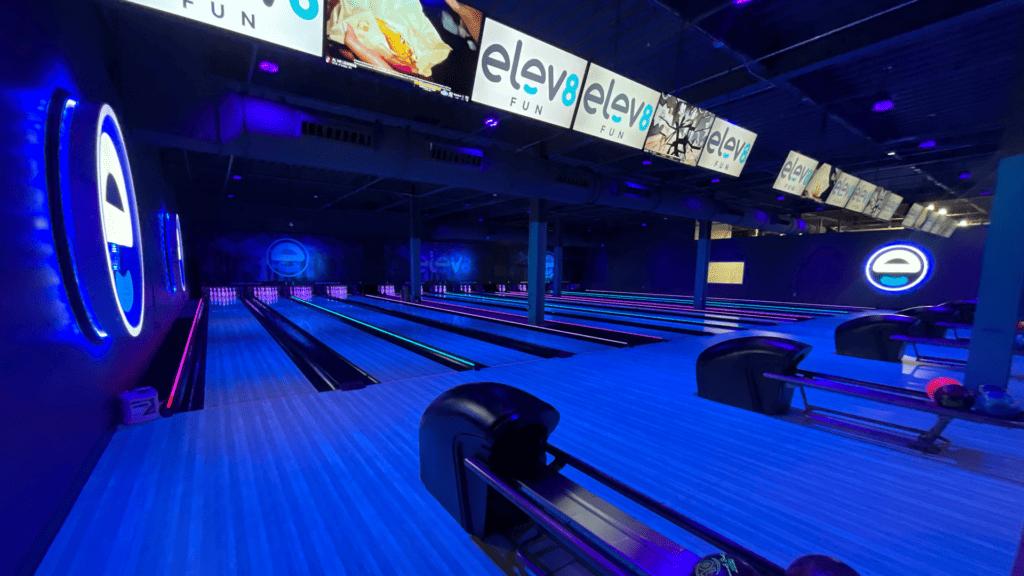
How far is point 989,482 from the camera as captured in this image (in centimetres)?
229

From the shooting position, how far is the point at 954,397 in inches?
A: 104

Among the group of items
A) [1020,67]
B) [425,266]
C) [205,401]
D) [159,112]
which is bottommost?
[205,401]

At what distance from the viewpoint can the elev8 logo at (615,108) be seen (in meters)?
4.28

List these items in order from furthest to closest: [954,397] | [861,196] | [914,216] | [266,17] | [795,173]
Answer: [914,216]
[861,196]
[795,173]
[266,17]
[954,397]

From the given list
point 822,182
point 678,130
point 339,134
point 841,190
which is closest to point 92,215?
point 339,134

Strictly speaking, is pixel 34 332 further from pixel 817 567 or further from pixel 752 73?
pixel 752 73

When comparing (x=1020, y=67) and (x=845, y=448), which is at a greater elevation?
(x=1020, y=67)

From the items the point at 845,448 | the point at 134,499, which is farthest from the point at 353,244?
the point at 845,448

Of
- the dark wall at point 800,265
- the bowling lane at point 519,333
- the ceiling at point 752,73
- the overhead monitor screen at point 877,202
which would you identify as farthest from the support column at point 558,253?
the overhead monitor screen at point 877,202

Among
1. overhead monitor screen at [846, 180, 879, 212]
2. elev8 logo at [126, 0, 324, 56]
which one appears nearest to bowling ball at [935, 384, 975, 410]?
elev8 logo at [126, 0, 324, 56]

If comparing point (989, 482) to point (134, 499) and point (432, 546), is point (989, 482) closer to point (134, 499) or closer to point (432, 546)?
point (432, 546)

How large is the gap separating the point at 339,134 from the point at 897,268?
1725 centimetres

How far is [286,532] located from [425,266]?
17.0 metres

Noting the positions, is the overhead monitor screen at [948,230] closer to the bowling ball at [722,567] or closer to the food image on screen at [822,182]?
the food image on screen at [822,182]
